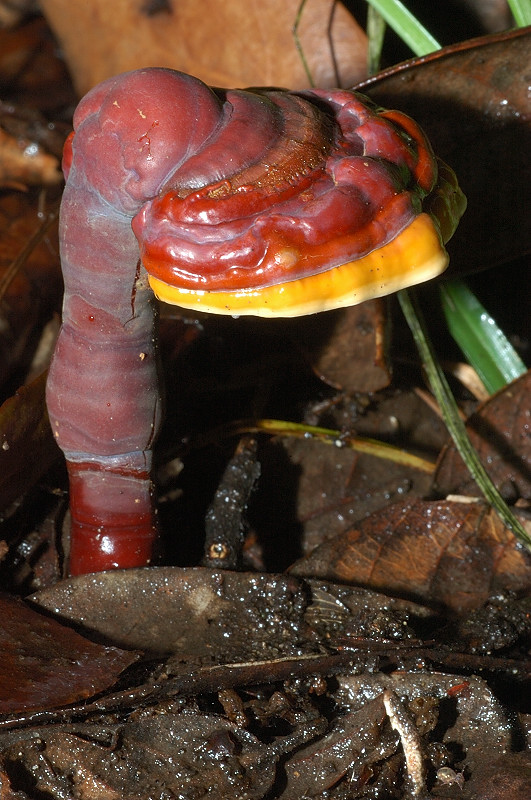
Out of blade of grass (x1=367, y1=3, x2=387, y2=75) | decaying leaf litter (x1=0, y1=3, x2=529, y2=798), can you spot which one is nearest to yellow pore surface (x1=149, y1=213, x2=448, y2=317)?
decaying leaf litter (x1=0, y1=3, x2=529, y2=798)

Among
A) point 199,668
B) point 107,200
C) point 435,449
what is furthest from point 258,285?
point 435,449

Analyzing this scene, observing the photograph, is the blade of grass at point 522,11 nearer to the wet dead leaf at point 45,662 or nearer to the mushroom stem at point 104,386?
the mushroom stem at point 104,386

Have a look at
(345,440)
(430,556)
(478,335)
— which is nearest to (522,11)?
(478,335)

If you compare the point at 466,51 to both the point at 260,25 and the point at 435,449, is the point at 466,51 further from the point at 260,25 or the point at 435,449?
the point at 435,449

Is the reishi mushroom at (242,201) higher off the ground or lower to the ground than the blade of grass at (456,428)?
higher

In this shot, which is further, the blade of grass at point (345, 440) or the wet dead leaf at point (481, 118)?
the blade of grass at point (345, 440)

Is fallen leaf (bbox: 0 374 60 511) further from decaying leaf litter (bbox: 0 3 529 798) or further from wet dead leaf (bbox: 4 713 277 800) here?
wet dead leaf (bbox: 4 713 277 800)

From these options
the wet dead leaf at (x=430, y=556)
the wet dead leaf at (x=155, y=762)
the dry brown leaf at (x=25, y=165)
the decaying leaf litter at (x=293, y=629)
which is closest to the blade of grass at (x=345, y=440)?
the decaying leaf litter at (x=293, y=629)
